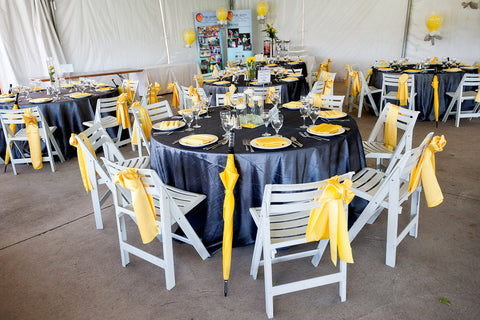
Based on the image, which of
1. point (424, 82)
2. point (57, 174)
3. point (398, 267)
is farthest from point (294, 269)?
point (424, 82)

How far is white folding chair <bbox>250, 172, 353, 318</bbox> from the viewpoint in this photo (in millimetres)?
1600

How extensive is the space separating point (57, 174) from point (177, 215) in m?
2.88

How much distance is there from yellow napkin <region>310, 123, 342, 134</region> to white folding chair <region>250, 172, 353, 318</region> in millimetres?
645

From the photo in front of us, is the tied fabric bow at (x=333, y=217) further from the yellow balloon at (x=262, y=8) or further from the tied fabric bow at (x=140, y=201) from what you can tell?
the yellow balloon at (x=262, y=8)

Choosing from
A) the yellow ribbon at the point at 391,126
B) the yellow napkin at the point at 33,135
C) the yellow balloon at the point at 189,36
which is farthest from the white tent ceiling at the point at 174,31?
the yellow ribbon at the point at 391,126

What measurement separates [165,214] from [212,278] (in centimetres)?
60

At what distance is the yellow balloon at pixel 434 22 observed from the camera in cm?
748

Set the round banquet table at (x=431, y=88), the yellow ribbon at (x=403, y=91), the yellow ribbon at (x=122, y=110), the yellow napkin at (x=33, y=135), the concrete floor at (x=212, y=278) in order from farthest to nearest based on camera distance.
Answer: the round banquet table at (x=431, y=88), the yellow ribbon at (x=403, y=91), the yellow ribbon at (x=122, y=110), the yellow napkin at (x=33, y=135), the concrete floor at (x=212, y=278)

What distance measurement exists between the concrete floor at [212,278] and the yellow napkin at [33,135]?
1183mm

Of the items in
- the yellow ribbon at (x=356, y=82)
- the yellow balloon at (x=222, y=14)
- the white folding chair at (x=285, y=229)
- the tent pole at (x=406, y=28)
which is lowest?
the white folding chair at (x=285, y=229)

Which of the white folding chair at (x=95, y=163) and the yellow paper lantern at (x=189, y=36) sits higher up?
the yellow paper lantern at (x=189, y=36)

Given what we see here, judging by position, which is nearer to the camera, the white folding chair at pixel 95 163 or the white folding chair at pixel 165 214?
the white folding chair at pixel 165 214

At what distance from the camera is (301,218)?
2.01m

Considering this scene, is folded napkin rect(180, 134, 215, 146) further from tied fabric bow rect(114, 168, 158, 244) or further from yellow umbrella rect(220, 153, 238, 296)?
tied fabric bow rect(114, 168, 158, 244)
